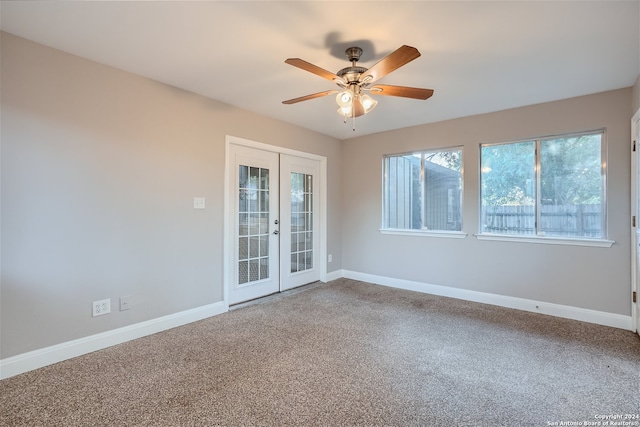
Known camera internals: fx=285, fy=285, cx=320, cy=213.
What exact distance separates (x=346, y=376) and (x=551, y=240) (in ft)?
9.52

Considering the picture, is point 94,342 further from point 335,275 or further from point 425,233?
point 425,233

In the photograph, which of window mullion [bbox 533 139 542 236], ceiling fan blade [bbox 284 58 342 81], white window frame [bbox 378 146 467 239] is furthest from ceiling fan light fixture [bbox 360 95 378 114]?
window mullion [bbox 533 139 542 236]

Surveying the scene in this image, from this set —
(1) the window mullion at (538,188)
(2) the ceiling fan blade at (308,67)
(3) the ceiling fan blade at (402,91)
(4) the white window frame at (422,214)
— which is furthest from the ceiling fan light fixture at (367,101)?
(1) the window mullion at (538,188)

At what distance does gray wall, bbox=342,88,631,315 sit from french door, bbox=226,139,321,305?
77 centimetres

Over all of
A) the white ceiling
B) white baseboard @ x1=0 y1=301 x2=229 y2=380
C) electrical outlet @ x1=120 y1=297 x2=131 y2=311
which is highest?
the white ceiling

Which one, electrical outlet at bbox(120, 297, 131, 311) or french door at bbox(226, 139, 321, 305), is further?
french door at bbox(226, 139, 321, 305)

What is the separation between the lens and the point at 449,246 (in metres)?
4.00

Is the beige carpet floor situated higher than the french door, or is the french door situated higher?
the french door

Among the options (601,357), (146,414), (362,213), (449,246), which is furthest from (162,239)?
(601,357)

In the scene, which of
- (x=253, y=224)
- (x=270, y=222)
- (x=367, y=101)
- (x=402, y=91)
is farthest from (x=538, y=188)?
(x=253, y=224)

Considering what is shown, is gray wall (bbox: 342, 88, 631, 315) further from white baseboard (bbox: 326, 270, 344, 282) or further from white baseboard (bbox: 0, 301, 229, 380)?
white baseboard (bbox: 0, 301, 229, 380)

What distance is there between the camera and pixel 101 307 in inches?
98.3

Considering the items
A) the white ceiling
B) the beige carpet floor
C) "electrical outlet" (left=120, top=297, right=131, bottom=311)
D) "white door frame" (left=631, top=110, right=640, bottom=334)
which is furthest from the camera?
"white door frame" (left=631, top=110, right=640, bottom=334)

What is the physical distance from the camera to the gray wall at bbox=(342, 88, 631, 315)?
2973mm
